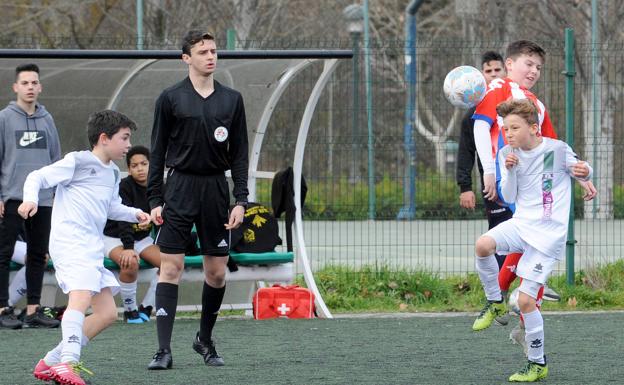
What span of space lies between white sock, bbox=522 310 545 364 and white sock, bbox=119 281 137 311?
4227mm

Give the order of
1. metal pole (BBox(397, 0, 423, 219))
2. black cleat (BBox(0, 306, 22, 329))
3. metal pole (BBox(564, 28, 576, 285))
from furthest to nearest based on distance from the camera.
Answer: metal pole (BBox(397, 0, 423, 219)), metal pole (BBox(564, 28, 576, 285)), black cleat (BBox(0, 306, 22, 329))

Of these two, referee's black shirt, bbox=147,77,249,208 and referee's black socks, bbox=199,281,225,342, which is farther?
referee's black socks, bbox=199,281,225,342

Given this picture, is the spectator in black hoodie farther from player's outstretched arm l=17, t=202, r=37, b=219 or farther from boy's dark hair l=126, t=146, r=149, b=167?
player's outstretched arm l=17, t=202, r=37, b=219

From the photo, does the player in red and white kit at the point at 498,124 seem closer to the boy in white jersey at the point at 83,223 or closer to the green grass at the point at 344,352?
the green grass at the point at 344,352

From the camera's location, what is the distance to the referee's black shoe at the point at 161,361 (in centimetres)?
755

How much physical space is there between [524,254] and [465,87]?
161 centimetres

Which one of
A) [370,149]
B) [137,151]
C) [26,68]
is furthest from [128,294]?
[370,149]

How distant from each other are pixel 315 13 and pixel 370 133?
56.2 ft

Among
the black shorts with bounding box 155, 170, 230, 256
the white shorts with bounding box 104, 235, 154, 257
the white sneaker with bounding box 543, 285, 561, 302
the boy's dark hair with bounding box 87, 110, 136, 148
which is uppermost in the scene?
the boy's dark hair with bounding box 87, 110, 136, 148

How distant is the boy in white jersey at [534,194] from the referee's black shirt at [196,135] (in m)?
Result: 1.57

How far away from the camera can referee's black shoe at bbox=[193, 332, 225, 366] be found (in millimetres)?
7773

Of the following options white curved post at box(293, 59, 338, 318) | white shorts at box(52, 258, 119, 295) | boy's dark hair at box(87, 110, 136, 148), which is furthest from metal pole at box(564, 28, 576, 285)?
white shorts at box(52, 258, 119, 295)

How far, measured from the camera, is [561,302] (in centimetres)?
1174

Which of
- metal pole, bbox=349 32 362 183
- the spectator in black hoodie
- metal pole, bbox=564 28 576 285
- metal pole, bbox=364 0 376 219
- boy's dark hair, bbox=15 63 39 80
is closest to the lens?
boy's dark hair, bbox=15 63 39 80
